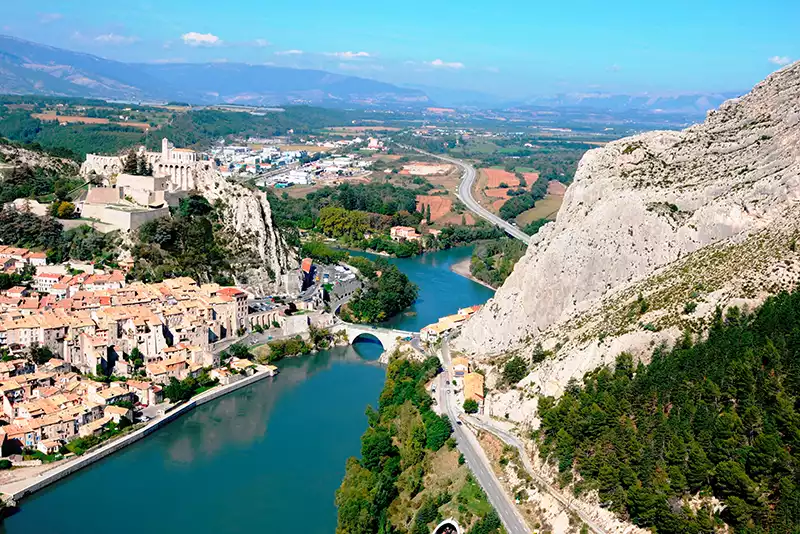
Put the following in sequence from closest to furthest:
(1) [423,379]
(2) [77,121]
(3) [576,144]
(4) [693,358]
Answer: (4) [693,358] < (1) [423,379] < (2) [77,121] < (3) [576,144]

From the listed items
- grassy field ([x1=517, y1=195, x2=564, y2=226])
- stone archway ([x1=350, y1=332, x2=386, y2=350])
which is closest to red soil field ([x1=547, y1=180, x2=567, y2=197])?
grassy field ([x1=517, y1=195, x2=564, y2=226])

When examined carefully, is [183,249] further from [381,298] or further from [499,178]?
[499,178]

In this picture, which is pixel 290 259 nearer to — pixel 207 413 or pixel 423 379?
pixel 207 413

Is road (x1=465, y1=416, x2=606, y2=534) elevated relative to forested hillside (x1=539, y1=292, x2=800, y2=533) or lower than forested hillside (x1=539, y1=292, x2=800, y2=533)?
lower

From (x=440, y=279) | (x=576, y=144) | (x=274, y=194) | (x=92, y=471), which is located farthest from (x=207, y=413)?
(x=576, y=144)

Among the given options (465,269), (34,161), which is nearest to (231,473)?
(34,161)

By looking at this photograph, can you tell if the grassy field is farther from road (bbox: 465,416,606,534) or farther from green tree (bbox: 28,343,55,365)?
road (bbox: 465,416,606,534)

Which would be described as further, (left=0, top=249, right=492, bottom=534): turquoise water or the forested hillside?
(left=0, top=249, right=492, bottom=534): turquoise water
